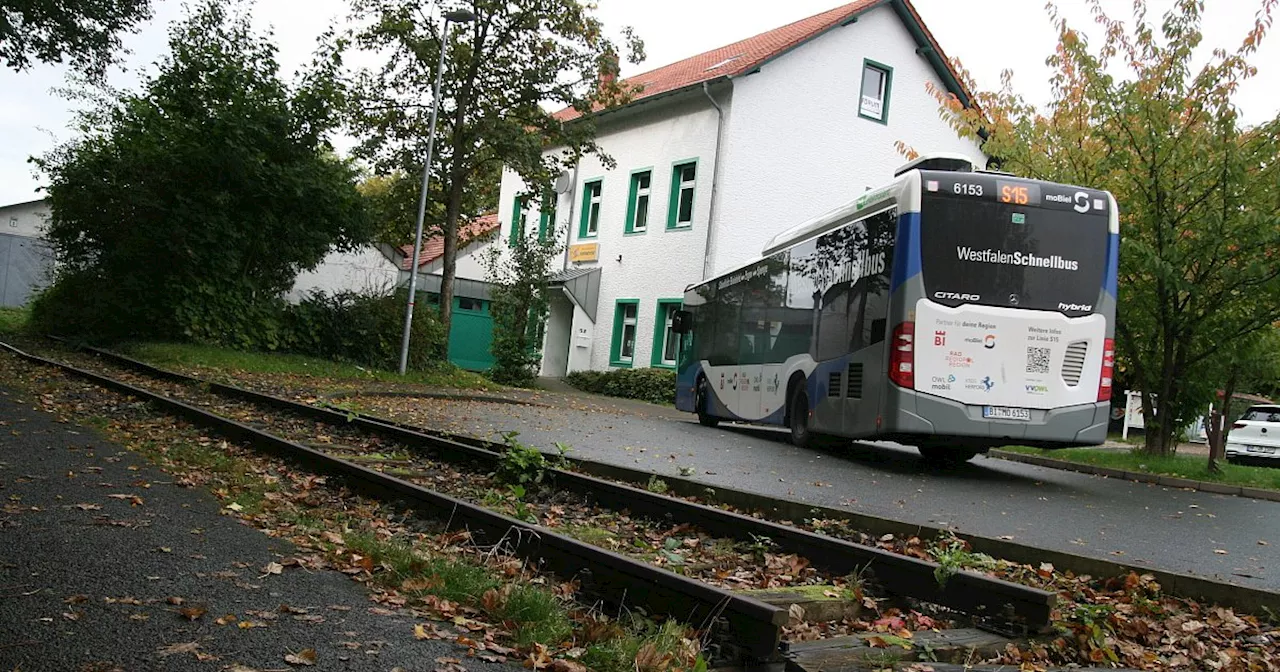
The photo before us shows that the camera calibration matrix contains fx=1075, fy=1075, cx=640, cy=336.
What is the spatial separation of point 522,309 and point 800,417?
48.6ft

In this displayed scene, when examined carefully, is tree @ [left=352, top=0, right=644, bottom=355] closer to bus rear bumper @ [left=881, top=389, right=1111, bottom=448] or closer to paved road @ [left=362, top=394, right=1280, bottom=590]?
paved road @ [left=362, top=394, right=1280, bottom=590]

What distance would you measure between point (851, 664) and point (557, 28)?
78.7 feet

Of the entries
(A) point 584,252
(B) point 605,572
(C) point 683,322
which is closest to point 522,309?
(A) point 584,252

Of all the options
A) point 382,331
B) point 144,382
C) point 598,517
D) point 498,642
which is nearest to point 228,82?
point 382,331

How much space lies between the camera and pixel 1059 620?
4859 mm

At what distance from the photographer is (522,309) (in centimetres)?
2941

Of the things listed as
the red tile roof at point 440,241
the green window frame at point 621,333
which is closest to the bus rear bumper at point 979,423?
the green window frame at point 621,333

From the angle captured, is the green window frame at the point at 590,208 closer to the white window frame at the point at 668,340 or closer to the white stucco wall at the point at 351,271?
the white window frame at the point at 668,340

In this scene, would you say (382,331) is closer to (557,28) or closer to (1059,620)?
(557,28)

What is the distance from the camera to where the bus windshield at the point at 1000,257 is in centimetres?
1223

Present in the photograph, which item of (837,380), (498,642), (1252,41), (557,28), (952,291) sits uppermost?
(557,28)

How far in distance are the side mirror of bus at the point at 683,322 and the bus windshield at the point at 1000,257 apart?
1029 centimetres

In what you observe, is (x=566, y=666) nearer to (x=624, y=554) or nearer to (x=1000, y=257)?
(x=624, y=554)

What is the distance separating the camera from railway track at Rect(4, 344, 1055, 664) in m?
4.32
